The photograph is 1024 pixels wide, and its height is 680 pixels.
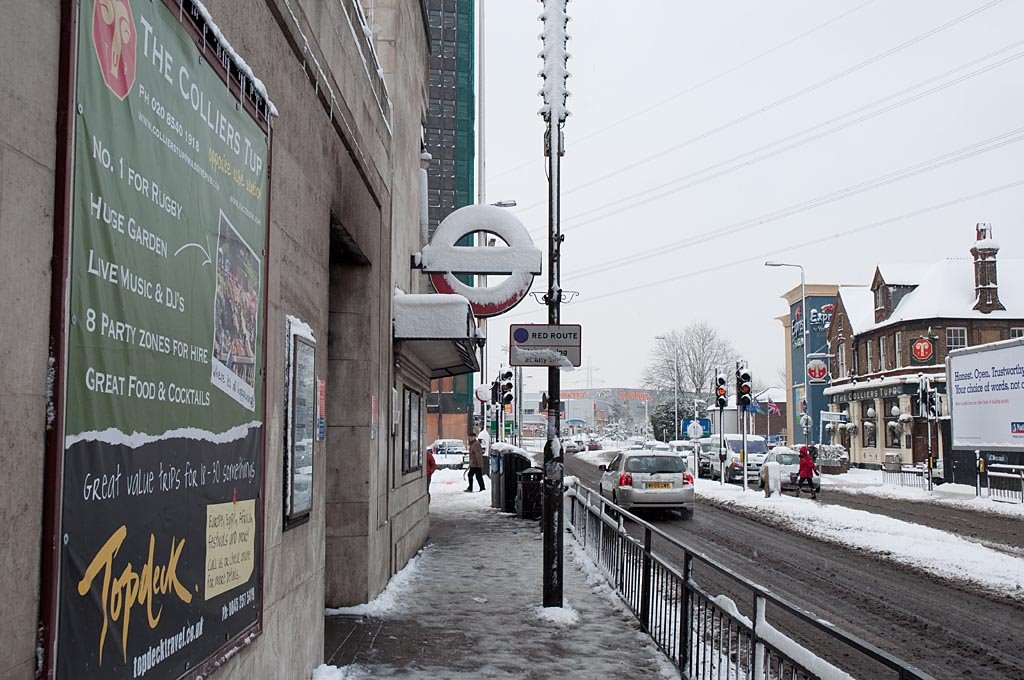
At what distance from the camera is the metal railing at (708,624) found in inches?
187

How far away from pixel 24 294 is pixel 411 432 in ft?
37.8

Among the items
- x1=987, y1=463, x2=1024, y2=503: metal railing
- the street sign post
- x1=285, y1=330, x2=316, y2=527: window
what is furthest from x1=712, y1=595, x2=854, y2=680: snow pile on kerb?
x1=987, y1=463, x2=1024, y2=503: metal railing

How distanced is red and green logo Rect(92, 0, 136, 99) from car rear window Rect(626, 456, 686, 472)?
19.3 metres

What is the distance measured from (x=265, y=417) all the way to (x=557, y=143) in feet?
21.1

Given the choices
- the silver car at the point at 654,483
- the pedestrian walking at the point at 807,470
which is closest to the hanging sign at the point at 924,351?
the pedestrian walking at the point at 807,470

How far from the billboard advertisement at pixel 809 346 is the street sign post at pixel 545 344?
2333 inches

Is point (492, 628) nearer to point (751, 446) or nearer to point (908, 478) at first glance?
point (908, 478)

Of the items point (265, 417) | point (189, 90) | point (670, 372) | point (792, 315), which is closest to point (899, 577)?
point (265, 417)

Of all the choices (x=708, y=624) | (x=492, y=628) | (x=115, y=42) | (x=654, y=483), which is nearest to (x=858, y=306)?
(x=654, y=483)

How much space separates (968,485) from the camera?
2955cm

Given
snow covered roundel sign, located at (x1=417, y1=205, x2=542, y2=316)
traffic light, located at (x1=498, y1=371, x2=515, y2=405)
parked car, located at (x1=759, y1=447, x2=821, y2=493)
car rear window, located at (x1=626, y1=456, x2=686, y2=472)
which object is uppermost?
snow covered roundel sign, located at (x1=417, y1=205, x2=542, y2=316)

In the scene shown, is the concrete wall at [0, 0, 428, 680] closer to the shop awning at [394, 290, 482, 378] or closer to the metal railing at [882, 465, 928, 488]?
the shop awning at [394, 290, 482, 378]

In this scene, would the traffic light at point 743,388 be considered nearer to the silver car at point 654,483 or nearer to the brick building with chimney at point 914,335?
the silver car at point 654,483

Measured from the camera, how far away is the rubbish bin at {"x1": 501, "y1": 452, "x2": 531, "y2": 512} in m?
21.6
